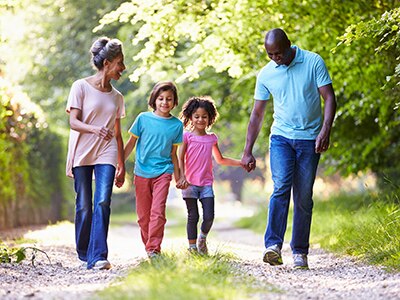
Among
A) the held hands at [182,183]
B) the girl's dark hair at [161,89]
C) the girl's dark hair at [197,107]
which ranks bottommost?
the held hands at [182,183]

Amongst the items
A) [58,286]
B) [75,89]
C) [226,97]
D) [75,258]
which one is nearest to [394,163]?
[226,97]

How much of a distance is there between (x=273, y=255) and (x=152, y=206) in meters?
1.13

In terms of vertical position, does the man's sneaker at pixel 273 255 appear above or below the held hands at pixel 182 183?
below

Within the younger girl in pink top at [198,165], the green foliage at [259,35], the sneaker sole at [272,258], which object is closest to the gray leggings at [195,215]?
the younger girl in pink top at [198,165]

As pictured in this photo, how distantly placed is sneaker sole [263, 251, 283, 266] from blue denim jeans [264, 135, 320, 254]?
12 centimetres

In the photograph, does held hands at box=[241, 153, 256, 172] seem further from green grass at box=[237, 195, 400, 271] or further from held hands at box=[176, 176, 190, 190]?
green grass at box=[237, 195, 400, 271]

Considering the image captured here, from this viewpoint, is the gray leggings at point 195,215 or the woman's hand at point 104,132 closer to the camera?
the woman's hand at point 104,132

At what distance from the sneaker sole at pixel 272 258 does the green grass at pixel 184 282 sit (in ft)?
2.78

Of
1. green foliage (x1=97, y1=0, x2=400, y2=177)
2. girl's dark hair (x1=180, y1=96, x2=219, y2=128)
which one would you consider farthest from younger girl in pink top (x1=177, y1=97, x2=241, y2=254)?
green foliage (x1=97, y1=0, x2=400, y2=177)

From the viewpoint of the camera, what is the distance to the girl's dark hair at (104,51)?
7.40 meters

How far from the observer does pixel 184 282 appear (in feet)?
16.0

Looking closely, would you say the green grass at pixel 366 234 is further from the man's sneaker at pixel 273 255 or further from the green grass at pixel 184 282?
the green grass at pixel 184 282

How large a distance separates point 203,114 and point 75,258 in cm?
235

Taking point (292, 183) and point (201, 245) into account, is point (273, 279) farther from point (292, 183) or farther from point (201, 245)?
point (201, 245)
